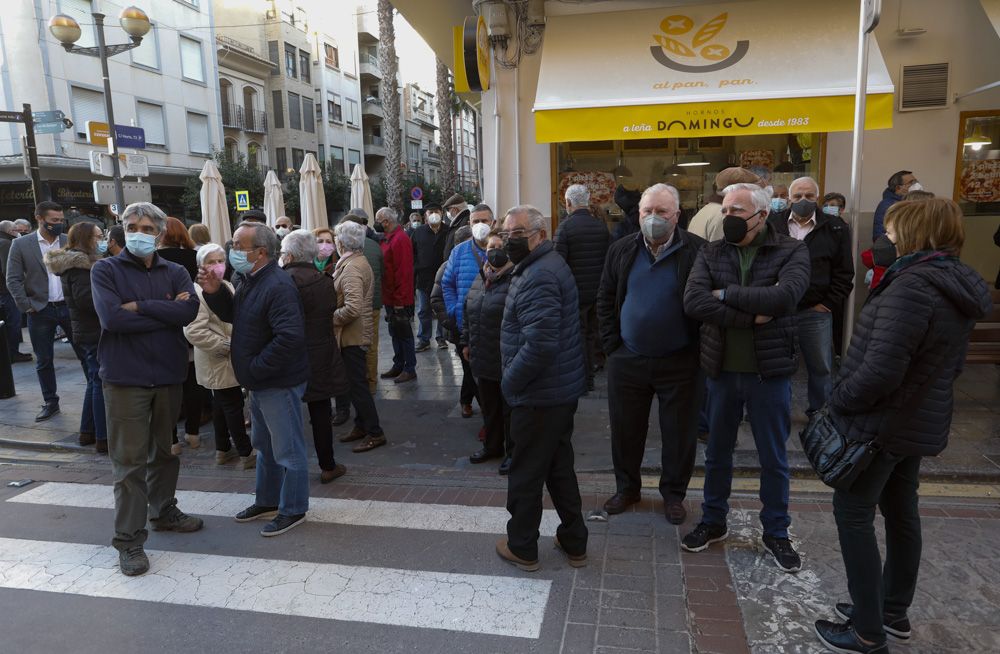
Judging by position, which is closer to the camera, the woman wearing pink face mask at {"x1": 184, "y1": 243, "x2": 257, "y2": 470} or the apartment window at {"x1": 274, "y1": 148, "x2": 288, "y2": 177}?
the woman wearing pink face mask at {"x1": 184, "y1": 243, "x2": 257, "y2": 470}

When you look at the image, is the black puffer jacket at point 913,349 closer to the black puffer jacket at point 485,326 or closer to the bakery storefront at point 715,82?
the black puffer jacket at point 485,326

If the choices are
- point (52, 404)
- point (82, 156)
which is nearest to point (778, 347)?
point (52, 404)

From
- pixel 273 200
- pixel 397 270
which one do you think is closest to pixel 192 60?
pixel 273 200

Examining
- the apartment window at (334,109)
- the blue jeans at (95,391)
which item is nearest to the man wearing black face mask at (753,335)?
the blue jeans at (95,391)

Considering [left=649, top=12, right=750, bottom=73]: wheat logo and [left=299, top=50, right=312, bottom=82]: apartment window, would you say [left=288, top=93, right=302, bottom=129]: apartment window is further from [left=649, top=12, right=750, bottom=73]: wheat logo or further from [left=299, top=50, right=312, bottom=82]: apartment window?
[left=649, top=12, right=750, bottom=73]: wheat logo

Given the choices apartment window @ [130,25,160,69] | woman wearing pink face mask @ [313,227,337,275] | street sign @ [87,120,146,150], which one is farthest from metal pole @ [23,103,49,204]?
apartment window @ [130,25,160,69]

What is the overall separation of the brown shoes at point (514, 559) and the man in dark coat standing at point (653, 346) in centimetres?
82

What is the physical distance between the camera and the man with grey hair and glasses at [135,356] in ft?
12.4

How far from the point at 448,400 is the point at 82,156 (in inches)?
904

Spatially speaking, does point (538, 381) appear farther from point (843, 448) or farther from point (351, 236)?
point (351, 236)

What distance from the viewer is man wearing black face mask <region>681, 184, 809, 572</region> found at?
11.1 feet

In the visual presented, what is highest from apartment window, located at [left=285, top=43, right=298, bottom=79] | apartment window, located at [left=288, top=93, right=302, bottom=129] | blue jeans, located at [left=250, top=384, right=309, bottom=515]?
apartment window, located at [left=285, top=43, right=298, bottom=79]

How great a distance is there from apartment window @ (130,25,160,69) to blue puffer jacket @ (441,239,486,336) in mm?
25937

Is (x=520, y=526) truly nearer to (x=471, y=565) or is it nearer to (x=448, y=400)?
(x=471, y=565)
